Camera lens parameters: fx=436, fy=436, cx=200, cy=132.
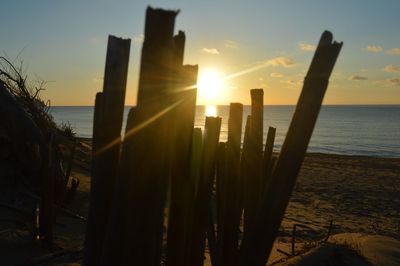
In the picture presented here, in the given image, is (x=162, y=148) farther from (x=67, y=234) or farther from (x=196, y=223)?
(x=67, y=234)

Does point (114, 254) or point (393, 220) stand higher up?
point (114, 254)

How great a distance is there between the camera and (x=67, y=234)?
7.10 meters

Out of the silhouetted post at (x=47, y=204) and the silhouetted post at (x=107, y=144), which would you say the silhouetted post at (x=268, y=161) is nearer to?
the silhouetted post at (x=107, y=144)

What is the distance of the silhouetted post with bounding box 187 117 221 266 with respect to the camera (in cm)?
303

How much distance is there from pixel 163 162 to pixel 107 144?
1.87 feet

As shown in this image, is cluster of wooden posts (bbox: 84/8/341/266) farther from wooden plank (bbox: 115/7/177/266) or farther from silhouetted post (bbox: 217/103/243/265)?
silhouetted post (bbox: 217/103/243/265)

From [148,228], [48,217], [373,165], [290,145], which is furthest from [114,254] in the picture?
[373,165]

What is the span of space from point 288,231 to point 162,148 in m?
8.33

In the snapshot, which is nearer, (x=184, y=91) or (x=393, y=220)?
(x=184, y=91)

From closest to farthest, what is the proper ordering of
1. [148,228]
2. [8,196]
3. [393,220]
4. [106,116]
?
[148,228], [106,116], [8,196], [393,220]

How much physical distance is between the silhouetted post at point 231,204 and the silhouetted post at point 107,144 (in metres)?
0.95

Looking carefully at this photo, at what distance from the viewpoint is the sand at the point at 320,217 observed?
611 centimetres

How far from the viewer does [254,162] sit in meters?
3.24

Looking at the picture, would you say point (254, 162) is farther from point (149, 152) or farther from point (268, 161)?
point (149, 152)
